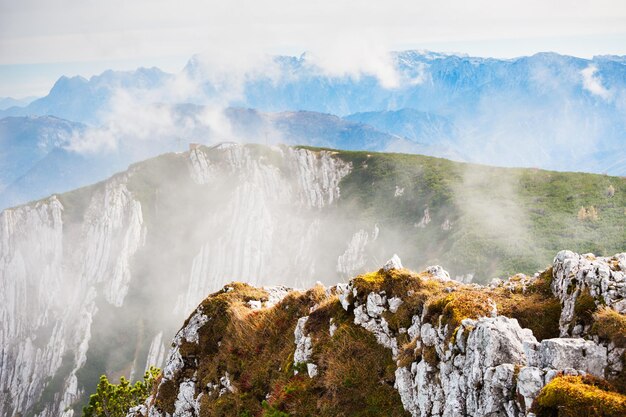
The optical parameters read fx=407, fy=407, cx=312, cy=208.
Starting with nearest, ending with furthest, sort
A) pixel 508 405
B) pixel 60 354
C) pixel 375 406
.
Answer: pixel 508 405 → pixel 375 406 → pixel 60 354

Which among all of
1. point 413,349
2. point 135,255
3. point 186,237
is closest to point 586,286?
point 413,349

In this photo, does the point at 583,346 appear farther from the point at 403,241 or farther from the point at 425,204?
the point at 425,204

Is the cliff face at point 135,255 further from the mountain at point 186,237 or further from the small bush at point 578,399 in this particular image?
the small bush at point 578,399

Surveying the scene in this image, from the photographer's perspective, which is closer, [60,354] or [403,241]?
[403,241]

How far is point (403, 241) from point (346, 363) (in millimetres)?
123974

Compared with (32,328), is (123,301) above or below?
above

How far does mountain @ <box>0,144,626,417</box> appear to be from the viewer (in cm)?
14612

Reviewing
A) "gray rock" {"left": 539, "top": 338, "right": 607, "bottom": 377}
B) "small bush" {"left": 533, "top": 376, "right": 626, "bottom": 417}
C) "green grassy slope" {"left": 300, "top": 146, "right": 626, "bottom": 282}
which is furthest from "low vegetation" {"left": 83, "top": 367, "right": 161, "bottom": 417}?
"green grassy slope" {"left": 300, "top": 146, "right": 626, "bottom": 282}

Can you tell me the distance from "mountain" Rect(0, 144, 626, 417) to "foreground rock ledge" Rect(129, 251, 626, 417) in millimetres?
110835

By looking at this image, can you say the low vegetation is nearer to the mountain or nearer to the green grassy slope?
the green grassy slope

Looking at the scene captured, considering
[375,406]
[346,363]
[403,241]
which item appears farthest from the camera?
[403,241]

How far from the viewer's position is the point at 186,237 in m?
181

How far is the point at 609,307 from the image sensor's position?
1324 centimetres

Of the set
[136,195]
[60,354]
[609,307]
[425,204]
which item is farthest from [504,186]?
[60,354]
